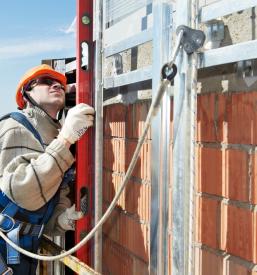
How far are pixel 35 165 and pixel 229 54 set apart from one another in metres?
1.44

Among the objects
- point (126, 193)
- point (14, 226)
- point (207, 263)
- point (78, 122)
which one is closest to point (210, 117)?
point (207, 263)

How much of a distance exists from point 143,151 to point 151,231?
412mm

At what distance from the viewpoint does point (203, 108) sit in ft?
5.88

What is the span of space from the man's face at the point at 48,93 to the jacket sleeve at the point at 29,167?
36 cm

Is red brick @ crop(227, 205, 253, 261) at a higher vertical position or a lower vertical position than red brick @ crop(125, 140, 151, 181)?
lower

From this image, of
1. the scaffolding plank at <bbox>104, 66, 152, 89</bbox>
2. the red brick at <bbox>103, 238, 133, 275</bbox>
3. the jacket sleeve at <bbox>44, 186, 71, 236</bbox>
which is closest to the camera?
the scaffolding plank at <bbox>104, 66, 152, 89</bbox>

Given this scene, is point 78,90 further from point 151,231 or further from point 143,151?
point 151,231

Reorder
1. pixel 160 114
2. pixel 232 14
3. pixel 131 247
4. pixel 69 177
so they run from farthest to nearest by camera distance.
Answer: pixel 69 177, pixel 131 247, pixel 160 114, pixel 232 14

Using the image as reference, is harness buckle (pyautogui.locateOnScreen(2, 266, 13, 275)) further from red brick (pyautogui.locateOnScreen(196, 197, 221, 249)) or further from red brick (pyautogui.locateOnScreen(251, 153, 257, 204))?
red brick (pyautogui.locateOnScreen(251, 153, 257, 204))

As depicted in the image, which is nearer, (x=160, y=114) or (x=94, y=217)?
(x=160, y=114)

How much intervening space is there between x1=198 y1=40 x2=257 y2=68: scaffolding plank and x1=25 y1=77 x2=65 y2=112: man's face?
158cm

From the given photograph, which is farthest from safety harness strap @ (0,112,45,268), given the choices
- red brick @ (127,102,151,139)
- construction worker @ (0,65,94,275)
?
red brick @ (127,102,151,139)

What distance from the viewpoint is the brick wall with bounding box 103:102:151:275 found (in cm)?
225

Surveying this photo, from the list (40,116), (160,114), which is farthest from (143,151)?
(40,116)
